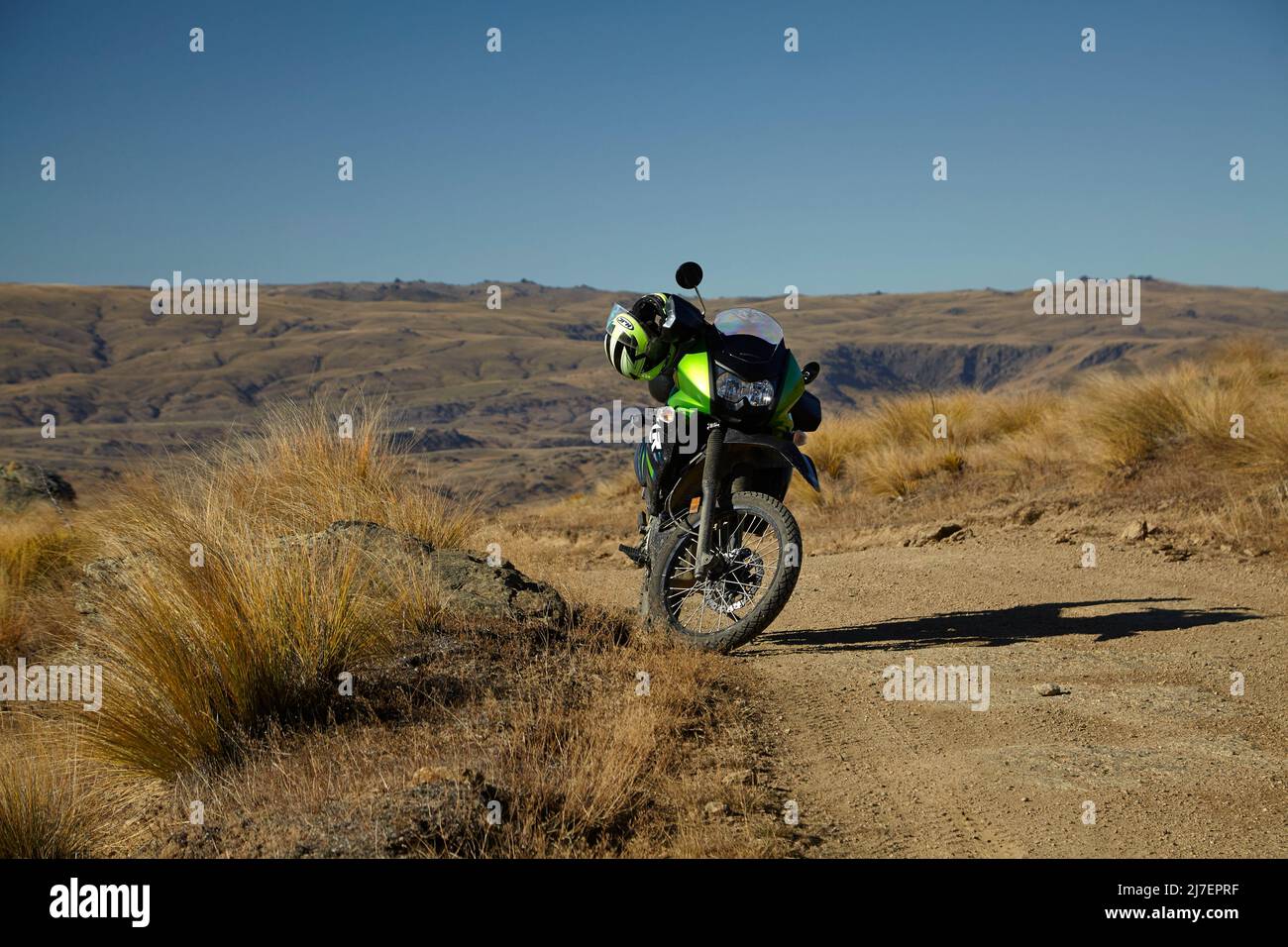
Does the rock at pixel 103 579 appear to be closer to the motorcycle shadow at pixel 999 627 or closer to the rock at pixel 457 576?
the rock at pixel 457 576

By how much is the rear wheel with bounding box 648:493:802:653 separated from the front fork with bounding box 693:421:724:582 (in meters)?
0.04

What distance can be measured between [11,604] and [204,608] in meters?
5.02

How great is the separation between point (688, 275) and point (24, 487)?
474 inches

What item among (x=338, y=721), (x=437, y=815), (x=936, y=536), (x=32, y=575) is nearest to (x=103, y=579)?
(x=338, y=721)

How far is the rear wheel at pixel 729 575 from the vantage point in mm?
5820

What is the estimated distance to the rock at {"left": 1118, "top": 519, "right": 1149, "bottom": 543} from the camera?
8867 mm

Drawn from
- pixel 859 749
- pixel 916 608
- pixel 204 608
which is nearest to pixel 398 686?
pixel 204 608

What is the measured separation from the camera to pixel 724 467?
19.8ft

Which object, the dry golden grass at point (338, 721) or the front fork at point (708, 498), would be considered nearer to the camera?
the dry golden grass at point (338, 721)

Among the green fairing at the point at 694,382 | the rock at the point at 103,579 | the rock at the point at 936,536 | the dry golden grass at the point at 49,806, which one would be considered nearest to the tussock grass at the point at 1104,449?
the rock at the point at 936,536

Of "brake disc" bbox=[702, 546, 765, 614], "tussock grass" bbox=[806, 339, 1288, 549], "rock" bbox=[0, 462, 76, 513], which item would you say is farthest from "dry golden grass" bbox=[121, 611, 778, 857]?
"rock" bbox=[0, 462, 76, 513]

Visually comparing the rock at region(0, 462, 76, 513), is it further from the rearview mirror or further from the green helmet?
the rearview mirror

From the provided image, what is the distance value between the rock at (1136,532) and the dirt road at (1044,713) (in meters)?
0.33
